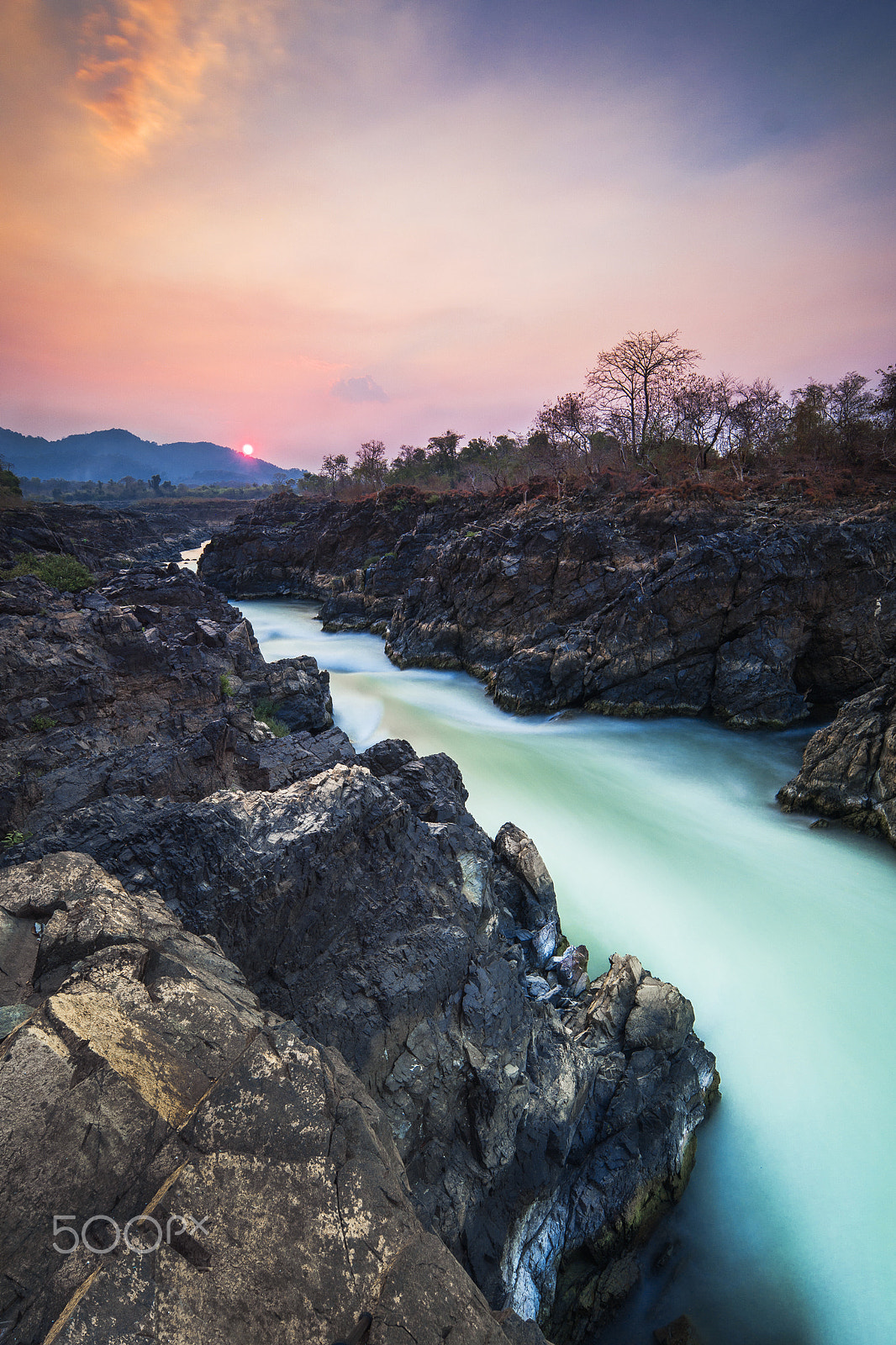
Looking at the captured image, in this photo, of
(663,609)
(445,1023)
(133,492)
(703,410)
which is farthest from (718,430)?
(133,492)

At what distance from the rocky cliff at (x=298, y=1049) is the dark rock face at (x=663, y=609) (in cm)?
1187

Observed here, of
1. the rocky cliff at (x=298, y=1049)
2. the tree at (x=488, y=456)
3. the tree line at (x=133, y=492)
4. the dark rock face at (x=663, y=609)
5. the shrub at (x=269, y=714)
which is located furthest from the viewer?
the tree line at (x=133, y=492)

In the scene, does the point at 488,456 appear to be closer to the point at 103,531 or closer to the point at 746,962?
the point at 103,531

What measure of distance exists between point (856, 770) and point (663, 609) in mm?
7916

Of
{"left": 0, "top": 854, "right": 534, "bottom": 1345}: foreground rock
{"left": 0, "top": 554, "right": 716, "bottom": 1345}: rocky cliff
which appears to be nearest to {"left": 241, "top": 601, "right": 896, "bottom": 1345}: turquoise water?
{"left": 0, "top": 554, "right": 716, "bottom": 1345}: rocky cliff

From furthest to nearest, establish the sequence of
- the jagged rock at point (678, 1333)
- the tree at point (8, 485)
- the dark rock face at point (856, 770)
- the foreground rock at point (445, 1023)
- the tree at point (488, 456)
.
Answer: the tree at point (488, 456) < the tree at point (8, 485) < the dark rock face at point (856, 770) < the jagged rock at point (678, 1333) < the foreground rock at point (445, 1023)

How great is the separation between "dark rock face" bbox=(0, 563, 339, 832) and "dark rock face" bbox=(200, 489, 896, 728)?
31.0 feet

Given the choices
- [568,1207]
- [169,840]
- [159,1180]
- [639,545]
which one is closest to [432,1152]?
[568,1207]

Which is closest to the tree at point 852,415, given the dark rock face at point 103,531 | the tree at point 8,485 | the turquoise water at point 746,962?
the turquoise water at point 746,962

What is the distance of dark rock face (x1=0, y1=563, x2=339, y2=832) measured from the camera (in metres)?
6.37

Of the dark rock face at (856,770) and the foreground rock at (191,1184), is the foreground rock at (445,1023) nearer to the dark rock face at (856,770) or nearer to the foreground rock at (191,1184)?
the foreground rock at (191,1184)

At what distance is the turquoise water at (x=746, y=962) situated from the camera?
5.55 meters

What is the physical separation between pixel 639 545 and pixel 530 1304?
21024 mm

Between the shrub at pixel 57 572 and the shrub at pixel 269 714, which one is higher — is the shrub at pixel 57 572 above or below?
above
